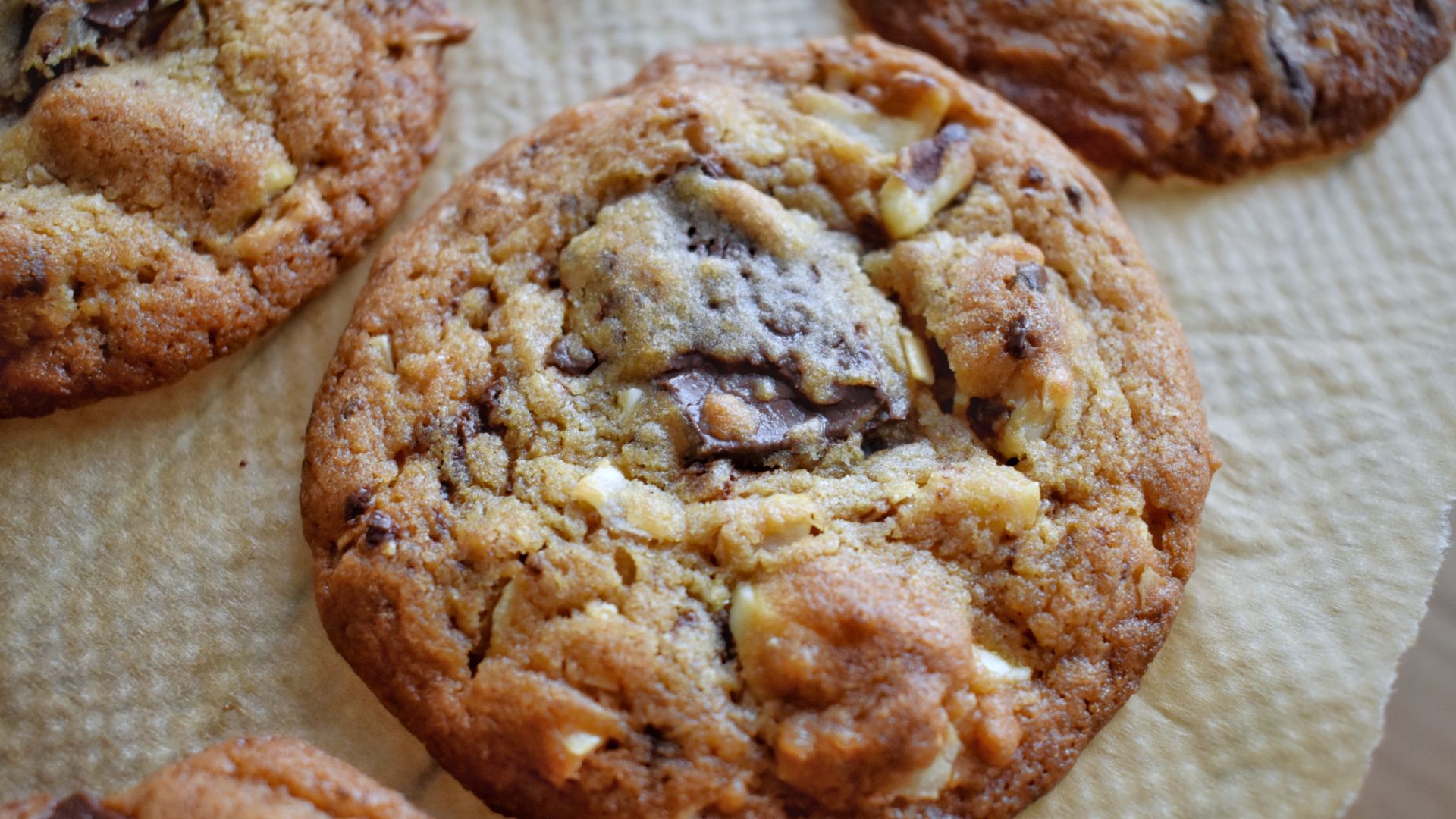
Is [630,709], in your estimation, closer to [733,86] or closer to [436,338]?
[436,338]

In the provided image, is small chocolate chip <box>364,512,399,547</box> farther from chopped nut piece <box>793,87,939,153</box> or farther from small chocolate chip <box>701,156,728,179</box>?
chopped nut piece <box>793,87,939,153</box>

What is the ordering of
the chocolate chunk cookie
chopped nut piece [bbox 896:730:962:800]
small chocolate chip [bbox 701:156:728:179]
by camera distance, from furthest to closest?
small chocolate chip [bbox 701:156:728:179]
chopped nut piece [bbox 896:730:962:800]
the chocolate chunk cookie

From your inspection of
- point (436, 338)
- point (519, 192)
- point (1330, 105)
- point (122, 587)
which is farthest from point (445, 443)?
point (1330, 105)

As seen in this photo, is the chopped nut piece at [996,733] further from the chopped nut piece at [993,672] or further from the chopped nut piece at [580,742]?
the chopped nut piece at [580,742]

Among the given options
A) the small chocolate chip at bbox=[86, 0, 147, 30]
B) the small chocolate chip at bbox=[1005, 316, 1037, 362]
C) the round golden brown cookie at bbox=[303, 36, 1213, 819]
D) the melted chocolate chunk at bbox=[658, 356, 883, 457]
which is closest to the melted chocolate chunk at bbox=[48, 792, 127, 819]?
the round golden brown cookie at bbox=[303, 36, 1213, 819]

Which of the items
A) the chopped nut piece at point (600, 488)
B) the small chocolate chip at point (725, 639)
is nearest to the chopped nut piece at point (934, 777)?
the small chocolate chip at point (725, 639)

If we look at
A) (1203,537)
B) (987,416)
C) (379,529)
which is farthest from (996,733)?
(379,529)

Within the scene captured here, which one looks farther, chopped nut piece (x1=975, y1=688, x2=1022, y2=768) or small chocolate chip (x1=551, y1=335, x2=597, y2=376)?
small chocolate chip (x1=551, y1=335, x2=597, y2=376)
